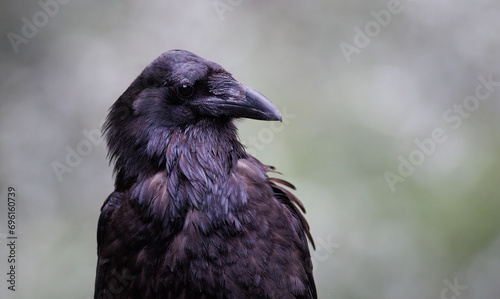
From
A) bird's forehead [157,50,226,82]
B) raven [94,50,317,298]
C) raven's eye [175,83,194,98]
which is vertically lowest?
raven [94,50,317,298]

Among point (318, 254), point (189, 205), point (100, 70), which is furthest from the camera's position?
point (100, 70)

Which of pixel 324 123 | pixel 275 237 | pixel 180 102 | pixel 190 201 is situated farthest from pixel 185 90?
pixel 324 123

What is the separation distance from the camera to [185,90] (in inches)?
96.7

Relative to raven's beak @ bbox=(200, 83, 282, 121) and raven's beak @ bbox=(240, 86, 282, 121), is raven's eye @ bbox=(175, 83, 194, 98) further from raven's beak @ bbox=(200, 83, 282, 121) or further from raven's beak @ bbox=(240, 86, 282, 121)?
raven's beak @ bbox=(240, 86, 282, 121)

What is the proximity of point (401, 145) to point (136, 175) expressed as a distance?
219 centimetres

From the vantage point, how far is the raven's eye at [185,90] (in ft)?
8.03

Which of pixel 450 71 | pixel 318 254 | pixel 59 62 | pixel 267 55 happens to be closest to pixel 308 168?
pixel 318 254

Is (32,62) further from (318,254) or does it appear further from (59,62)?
(318,254)

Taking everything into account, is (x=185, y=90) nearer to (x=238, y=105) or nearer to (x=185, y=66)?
(x=185, y=66)

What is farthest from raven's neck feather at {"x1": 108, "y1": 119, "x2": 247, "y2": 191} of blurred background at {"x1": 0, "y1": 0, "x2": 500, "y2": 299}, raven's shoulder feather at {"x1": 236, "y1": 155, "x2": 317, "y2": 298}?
blurred background at {"x1": 0, "y1": 0, "x2": 500, "y2": 299}

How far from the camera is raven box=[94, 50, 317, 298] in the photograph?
7.83 feet

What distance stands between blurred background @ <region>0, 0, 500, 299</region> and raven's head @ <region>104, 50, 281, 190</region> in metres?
1.42

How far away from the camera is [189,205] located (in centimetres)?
242

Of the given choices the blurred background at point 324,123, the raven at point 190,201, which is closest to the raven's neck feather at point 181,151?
the raven at point 190,201
